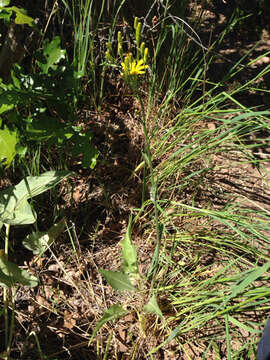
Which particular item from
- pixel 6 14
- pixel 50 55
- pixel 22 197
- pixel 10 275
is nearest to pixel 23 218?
pixel 22 197

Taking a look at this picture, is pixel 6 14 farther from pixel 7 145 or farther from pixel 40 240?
pixel 40 240

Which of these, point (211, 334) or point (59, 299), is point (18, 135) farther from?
point (211, 334)

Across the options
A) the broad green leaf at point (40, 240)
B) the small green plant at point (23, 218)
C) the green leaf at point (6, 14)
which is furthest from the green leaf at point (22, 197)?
the green leaf at point (6, 14)

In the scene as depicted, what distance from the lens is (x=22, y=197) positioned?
150 cm

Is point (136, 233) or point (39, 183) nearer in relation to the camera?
→ point (39, 183)

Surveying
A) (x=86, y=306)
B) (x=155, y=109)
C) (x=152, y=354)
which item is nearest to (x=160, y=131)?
(x=155, y=109)

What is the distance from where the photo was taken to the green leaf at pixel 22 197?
1457 millimetres

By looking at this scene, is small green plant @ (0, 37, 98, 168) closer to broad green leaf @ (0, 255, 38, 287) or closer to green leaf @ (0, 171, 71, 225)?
green leaf @ (0, 171, 71, 225)

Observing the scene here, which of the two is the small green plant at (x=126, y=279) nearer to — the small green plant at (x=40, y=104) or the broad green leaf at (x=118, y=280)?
the broad green leaf at (x=118, y=280)

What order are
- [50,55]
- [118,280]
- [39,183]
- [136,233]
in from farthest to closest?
[136,233]
[39,183]
[50,55]
[118,280]

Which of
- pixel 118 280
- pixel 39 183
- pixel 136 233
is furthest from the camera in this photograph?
pixel 136 233

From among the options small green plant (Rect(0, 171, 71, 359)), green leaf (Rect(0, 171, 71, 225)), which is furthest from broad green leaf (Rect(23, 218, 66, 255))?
green leaf (Rect(0, 171, 71, 225))

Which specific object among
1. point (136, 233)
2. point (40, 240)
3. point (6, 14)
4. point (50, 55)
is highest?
point (6, 14)

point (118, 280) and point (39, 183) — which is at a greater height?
point (39, 183)
